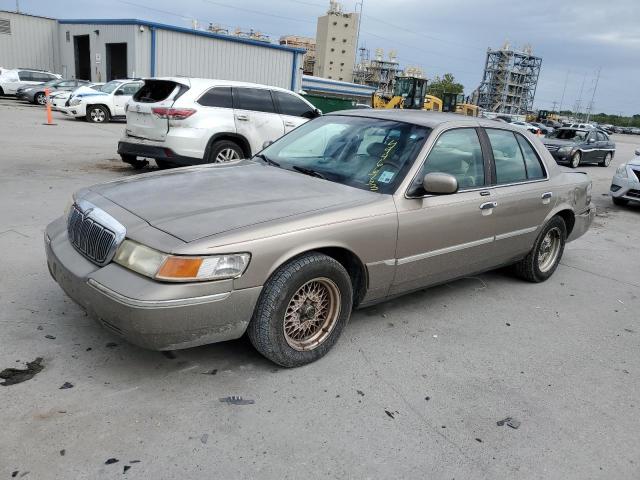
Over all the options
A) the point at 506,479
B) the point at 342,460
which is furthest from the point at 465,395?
the point at 342,460

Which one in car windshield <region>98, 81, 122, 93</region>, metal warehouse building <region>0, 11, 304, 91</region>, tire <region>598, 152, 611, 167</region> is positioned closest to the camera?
car windshield <region>98, 81, 122, 93</region>

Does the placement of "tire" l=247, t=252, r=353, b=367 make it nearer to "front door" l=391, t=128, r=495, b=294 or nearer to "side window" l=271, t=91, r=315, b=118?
"front door" l=391, t=128, r=495, b=294

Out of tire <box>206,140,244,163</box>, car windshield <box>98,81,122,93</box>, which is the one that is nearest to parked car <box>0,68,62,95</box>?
car windshield <box>98,81,122,93</box>

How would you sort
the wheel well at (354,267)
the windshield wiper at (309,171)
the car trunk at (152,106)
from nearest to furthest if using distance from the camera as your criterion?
the wheel well at (354,267), the windshield wiper at (309,171), the car trunk at (152,106)

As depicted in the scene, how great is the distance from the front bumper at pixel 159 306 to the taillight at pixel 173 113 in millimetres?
→ 5735

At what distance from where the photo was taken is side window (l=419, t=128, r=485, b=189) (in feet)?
13.2

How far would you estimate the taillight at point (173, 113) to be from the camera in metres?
8.34

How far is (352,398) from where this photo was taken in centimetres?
310

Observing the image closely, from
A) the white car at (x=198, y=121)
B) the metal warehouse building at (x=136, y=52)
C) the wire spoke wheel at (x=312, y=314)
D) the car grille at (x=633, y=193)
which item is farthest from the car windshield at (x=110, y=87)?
the wire spoke wheel at (x=312, y=314)

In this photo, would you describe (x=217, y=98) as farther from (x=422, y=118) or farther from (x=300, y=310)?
(x=300, y=310)

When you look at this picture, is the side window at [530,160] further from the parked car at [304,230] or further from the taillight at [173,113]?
the taillight at [173,113]

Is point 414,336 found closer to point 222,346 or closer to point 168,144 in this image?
point 222,346

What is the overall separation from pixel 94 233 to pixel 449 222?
2469 millimetres

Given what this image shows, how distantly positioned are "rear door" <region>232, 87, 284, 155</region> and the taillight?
87 centimetres
